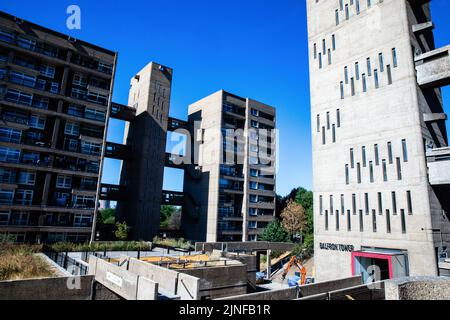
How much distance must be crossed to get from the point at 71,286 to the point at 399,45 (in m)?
35.1

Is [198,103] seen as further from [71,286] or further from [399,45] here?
[71,286]

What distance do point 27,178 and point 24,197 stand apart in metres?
2.47

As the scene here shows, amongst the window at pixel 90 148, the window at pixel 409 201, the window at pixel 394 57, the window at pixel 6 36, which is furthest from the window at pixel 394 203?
the window at pixel 6 36

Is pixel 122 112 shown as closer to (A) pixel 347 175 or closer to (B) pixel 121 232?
(B) pixel 121 232

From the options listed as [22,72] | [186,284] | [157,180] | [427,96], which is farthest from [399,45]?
[22,72]

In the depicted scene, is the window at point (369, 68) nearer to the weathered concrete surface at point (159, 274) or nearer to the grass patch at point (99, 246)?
the weathered concrete surface at point (159, 274)

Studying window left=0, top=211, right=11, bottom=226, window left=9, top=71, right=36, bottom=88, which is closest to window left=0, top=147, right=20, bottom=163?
window left=0, top=211, right=11, bottom=226

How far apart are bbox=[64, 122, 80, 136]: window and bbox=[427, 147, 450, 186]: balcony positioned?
142 ft

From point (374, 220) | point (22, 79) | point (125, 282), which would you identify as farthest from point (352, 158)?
point (22, 79)

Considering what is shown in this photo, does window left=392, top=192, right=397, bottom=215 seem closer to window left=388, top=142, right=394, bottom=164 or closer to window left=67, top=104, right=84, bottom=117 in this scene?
window left=388, top=142, right=394, bottom=164

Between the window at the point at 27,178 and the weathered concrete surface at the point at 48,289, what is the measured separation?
26.7 meters

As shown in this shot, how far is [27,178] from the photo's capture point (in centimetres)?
3972

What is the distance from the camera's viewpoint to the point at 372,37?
108 feet

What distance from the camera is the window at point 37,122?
41.1m
